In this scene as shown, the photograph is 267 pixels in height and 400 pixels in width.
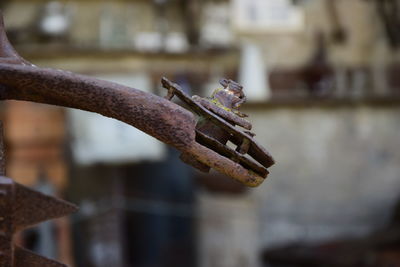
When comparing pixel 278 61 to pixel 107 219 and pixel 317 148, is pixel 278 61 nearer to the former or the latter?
pixel 317 148

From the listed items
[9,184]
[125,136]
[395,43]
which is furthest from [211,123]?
[395,43]

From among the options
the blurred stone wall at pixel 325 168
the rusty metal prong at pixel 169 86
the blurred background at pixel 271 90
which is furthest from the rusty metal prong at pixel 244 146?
the blurred stone wall at pixel 325 168

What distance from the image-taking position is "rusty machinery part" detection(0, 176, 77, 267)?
3.91 feet

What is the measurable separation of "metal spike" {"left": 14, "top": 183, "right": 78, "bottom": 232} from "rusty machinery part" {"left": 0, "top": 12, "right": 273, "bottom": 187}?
0.16 meters

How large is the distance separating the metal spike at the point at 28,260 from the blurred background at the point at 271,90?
505 centimetres

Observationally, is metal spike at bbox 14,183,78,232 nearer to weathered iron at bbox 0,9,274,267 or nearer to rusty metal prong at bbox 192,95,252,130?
weathered iron at bbox 0,9,274,267

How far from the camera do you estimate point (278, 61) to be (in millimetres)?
7234

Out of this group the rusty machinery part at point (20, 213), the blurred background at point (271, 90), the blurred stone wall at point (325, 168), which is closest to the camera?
the rusty machinery part at point (20, 213)

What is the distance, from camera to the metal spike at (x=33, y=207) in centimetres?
122

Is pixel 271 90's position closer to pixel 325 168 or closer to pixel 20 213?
pixel 325 168

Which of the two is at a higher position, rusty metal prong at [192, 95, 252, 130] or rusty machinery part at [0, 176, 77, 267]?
rusty metal prong at [192, 95, 252, 130]

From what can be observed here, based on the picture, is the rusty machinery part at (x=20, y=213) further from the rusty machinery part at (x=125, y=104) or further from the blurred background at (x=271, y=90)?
the blurred background at (x=271, y=90)

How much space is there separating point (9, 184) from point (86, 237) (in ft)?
18.0

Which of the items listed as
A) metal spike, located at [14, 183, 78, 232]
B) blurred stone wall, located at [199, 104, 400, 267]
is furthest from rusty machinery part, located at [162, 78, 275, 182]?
blurred stone wall, located at [199, 104, 400, 267]
